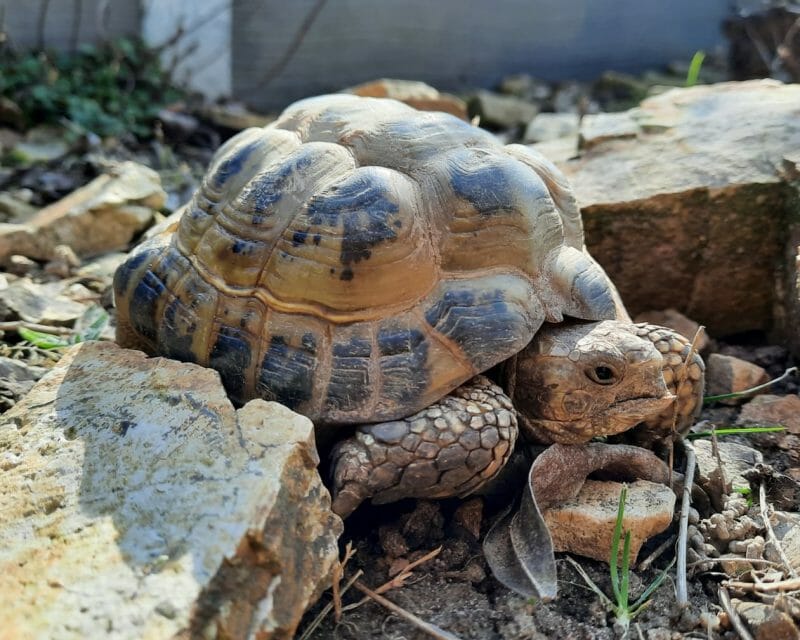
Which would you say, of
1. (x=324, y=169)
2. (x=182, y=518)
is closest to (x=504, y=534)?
(x=182, y=518)

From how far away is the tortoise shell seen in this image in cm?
209

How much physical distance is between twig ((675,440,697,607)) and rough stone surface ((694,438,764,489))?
36 millimetres

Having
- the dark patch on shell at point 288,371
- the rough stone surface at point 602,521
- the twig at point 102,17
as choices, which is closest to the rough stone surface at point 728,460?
the rough stone surface at point 602,521

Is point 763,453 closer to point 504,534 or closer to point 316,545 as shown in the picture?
point 504,534

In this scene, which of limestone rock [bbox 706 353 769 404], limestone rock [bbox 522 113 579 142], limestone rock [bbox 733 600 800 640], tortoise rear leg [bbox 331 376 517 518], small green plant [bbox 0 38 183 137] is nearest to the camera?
limestone rock [bbox 733 600 800 640]

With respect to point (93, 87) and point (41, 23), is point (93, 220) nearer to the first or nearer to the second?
point (93, 87)

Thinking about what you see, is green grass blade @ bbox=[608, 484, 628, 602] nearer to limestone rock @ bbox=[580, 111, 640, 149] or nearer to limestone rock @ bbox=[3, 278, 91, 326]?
limestone rock @ bbox=[580, 111, 640, 149]

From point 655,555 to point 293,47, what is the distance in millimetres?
4377

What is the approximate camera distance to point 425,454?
6.63 ft

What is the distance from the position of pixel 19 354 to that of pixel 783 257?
2700 mm

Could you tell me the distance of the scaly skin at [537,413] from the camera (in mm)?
2020

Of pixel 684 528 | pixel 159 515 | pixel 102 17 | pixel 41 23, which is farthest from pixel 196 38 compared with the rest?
pixel 684 528

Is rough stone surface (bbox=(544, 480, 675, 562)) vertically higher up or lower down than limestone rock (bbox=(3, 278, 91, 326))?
higher up

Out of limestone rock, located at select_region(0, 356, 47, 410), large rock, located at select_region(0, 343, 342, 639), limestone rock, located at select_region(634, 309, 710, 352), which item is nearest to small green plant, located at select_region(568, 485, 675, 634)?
large rock, located at select_region(0, 343, 342, 639)
